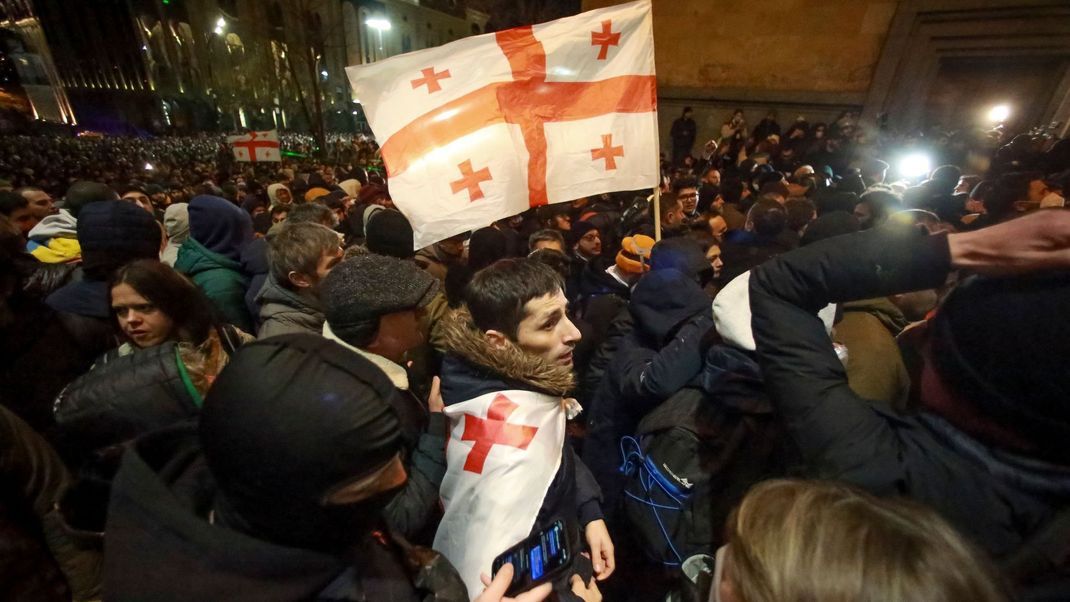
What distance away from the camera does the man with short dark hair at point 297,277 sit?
268cm

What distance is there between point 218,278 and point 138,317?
146 centimetres

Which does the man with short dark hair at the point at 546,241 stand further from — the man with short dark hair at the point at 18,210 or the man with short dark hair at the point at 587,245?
the man with short dark hair at the point at 18,210

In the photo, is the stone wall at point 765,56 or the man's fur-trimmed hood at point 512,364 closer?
the man's fur-trimmed hood at point 512,364

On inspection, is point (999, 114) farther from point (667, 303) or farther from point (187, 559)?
point (187, 559)

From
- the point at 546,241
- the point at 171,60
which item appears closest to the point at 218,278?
the point at 546,241

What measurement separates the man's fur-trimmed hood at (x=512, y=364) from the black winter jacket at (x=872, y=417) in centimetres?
81

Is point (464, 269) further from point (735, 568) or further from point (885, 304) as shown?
point (735, 568)

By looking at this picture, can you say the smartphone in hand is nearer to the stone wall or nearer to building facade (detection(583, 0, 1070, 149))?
building facade (detection(583, 0, 1070, 149))

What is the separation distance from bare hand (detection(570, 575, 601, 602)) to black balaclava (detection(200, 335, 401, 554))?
1138 millimetres

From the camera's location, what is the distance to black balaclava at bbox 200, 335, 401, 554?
32.5 inches

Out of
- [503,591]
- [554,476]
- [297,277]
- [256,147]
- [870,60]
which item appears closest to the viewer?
[503,591]

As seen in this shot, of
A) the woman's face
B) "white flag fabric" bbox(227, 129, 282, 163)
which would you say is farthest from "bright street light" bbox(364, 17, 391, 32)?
the woman's face

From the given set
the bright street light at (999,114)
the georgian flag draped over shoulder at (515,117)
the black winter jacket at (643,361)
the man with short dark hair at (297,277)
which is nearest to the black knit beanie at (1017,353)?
the black winter jacket at (643,361)

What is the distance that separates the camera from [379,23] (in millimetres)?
51219
